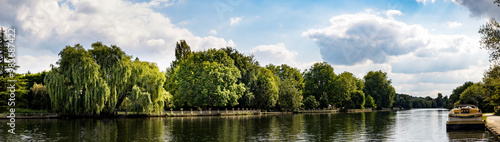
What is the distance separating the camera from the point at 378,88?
161000 mm

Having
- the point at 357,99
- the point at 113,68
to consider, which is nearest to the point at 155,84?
the point at 113,68

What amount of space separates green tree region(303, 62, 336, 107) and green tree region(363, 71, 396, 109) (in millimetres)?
39301

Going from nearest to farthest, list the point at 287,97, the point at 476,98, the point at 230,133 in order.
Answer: the point at 230,133
the point at 476,98
the point at 287,97

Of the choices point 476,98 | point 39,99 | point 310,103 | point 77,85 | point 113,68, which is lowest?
point 310,103

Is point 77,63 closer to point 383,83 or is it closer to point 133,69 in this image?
point 133,69

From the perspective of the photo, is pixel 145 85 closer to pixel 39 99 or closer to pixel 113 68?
pixel 113 68

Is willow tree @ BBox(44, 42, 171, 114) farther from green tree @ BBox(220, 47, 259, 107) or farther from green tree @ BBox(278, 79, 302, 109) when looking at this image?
green tree @ BBox(278, 79, 302, 109)

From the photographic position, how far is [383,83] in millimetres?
161125

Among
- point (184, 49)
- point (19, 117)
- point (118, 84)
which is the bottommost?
point (19, 117)

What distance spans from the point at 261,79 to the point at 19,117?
158ft

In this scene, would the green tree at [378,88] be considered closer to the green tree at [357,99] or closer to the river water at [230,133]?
the green tree at [357,99]

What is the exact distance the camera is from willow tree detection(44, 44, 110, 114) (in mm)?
54406

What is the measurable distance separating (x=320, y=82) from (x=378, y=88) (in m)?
47.2

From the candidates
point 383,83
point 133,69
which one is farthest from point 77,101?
point 383,83
